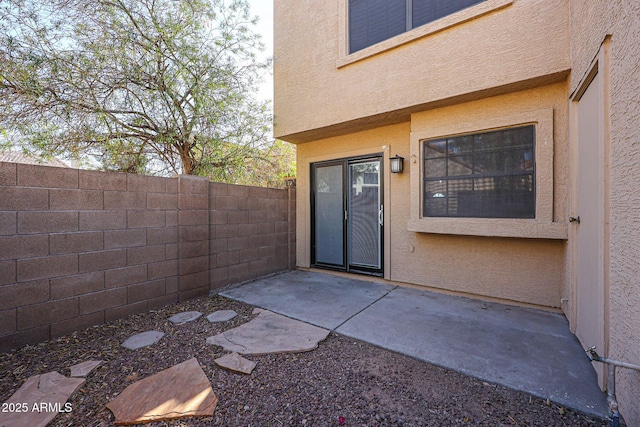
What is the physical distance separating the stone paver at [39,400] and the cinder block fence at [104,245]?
2.65ft

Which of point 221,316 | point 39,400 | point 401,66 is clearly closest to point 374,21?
point 401,66

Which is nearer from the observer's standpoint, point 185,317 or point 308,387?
point 308,387

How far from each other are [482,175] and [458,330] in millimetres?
2032

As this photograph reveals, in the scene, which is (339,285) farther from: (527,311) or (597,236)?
(597,236)

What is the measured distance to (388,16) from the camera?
4.15 m

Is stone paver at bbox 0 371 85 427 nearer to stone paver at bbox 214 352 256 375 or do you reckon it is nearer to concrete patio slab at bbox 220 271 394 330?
stone paver at bbox 214 352 256 375

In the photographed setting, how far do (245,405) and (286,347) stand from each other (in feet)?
2.35

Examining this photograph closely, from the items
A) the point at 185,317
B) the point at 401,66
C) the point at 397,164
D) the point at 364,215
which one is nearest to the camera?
the point at 185,317

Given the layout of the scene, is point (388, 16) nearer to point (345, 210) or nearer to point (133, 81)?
point (345, 210)

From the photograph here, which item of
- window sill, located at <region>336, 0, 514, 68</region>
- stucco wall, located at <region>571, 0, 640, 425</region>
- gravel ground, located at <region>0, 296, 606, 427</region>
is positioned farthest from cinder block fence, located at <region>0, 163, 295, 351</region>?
stucco wall, located at <region>571, 0, 640, 425</region>

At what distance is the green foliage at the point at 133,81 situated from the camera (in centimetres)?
364

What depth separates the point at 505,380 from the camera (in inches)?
78.4

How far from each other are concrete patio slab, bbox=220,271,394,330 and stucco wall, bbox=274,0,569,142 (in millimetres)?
2730

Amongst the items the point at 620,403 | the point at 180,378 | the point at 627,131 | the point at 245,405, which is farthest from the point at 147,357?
the point at 627,131
